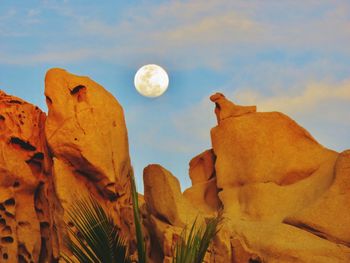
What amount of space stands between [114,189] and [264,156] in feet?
13.2

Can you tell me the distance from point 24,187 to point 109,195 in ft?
5.79

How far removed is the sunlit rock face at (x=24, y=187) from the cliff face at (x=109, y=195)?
0.02 m

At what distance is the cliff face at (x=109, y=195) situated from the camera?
12.6 meters

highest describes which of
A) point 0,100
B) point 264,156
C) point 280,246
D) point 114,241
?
point 0,100

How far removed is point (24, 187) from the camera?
44.8 feet

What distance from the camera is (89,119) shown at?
13.5 metres

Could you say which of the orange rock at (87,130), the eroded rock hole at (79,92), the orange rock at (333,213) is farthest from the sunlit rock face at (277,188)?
the eroded rock hole at (79,92)

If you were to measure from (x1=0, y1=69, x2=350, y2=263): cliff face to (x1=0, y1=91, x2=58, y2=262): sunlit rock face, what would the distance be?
0.07ft

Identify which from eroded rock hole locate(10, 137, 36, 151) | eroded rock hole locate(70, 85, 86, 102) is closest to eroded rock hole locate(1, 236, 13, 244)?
eroded rock hole locate(10, 137, 36, 151)

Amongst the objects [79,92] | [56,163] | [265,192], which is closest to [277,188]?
[265,192]

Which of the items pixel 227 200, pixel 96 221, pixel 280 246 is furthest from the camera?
pixel 227 200

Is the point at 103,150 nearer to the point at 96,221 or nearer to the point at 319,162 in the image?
the point at 319,162

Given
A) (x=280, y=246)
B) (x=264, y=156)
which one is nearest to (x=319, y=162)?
(x=264, y=156)

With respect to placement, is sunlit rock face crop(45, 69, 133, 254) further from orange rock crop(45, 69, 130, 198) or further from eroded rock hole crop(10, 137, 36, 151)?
eroded rock hole crop(10, 137, 36, 151)
